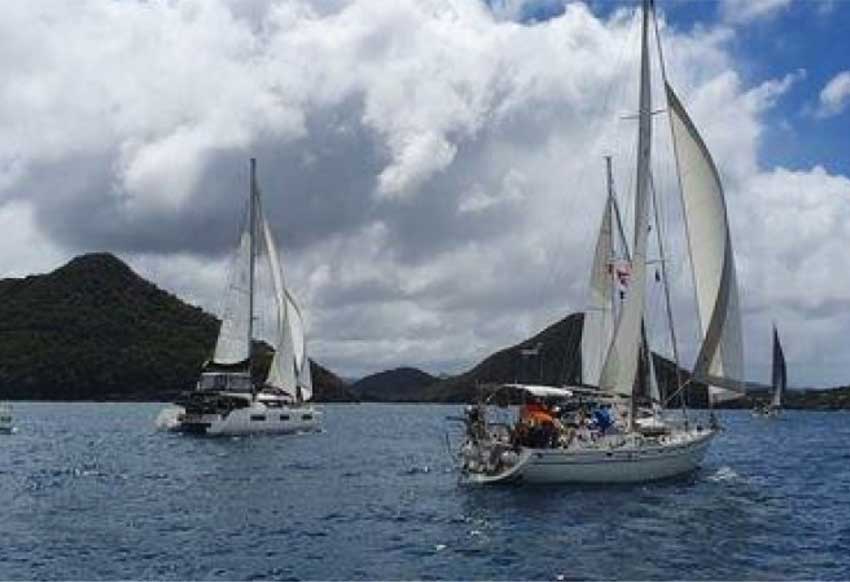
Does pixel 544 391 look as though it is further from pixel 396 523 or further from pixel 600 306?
pixel 600 306

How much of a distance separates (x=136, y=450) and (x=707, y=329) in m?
45.0

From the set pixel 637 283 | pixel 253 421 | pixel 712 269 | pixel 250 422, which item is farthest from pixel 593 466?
pixel 253 421

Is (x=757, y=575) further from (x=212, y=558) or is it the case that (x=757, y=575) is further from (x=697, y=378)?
(x=697, y=378)

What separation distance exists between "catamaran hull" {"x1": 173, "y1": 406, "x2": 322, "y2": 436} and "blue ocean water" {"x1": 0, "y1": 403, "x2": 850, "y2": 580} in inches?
909

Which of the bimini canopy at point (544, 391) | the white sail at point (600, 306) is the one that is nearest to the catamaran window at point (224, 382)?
the white sail at point (600, 306)

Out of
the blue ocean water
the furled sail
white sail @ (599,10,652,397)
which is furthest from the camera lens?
the furled sail

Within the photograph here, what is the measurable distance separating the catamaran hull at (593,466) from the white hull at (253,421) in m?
45.1

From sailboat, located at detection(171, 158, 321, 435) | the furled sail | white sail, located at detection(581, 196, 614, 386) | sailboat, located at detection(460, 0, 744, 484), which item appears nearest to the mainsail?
sailboat, located at detection(171, 158, 321, 435)

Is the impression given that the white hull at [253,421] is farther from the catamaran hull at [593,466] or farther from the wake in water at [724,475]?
the catamaran hull at [593,466]

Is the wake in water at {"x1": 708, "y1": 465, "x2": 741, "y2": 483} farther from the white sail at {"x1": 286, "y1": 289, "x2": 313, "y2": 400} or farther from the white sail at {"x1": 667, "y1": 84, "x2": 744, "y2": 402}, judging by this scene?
the white sail at {"x1": 286, "y1": 289, "x2": 313, "y2": 400}

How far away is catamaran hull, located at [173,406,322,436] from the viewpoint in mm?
92125

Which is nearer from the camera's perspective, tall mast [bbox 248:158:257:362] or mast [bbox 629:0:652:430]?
mast [bbox 629:0:652:430]

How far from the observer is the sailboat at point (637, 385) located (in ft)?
161

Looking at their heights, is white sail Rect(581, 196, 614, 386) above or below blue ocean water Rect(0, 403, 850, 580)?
above
